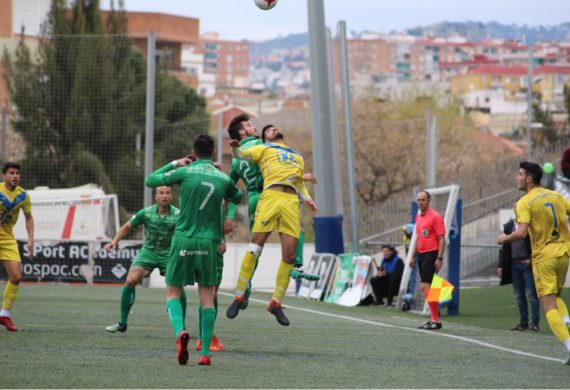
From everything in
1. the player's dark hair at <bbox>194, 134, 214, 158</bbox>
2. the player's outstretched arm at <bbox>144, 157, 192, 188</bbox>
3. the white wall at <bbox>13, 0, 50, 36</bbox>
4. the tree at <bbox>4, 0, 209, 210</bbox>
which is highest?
the white wall at <bbox>13, 0, 50, 36</bbox>

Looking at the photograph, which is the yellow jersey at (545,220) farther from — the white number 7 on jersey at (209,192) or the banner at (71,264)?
the banner at (71,264)

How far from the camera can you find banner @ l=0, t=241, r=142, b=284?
35156 millimetres

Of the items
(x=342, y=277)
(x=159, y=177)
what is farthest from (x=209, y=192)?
(x=342, y=277)

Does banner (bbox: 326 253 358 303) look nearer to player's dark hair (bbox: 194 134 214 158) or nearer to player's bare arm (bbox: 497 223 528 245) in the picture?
player's bare arm (bbox: 497 223 528 245)

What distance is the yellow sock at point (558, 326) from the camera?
12.2 m

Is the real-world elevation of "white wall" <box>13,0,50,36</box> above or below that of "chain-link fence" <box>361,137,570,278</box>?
above

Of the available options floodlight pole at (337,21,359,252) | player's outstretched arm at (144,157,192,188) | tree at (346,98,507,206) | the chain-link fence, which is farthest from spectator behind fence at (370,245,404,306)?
tree at (346,98,507,206)

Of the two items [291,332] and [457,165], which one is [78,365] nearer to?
[291,332]

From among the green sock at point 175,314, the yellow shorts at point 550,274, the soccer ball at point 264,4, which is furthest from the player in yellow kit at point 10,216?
the yellow shorts at point 550,274

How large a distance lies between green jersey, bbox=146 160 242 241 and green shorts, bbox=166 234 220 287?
7 centimetres

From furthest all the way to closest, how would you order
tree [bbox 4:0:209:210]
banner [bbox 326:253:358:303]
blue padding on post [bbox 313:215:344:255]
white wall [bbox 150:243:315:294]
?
1. tree [bbox 4:0:209:210]
2. white wall [bbox 150:243:315:294]
3. blue padding on post [bbox 313:215:344:255]
4. banner [bbox 326:253:358:303]

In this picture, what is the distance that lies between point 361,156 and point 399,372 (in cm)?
5437

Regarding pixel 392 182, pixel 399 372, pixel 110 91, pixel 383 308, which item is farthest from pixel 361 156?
pixel 399 372

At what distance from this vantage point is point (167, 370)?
1055 centimetres
